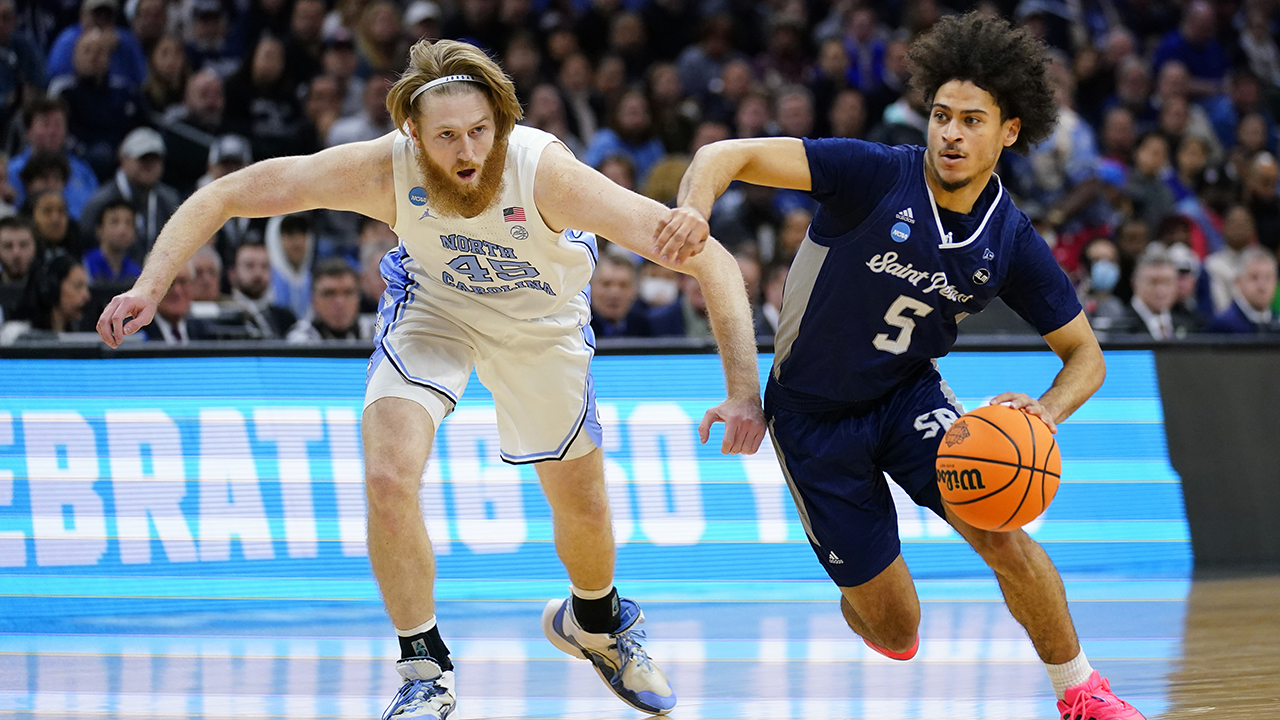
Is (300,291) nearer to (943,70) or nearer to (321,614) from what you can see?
(321,614)

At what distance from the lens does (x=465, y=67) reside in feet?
14.0

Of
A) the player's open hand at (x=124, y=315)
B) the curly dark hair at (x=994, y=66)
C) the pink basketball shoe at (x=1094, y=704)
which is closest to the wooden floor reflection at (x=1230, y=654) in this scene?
the pink basketball shoe at (x=1094, y=704)

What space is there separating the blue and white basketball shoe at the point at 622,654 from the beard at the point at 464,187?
1.68m

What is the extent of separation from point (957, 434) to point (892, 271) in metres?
0.57

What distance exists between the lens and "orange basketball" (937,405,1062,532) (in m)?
3.96

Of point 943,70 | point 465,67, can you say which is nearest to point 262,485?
point 465,67

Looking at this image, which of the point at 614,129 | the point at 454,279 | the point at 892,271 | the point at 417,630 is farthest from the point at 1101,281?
the point at 417,630

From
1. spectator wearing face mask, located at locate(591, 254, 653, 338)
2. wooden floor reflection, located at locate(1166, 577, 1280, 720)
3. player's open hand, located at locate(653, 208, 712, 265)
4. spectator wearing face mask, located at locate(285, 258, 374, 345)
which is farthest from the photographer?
spectator wearing face mask, located at locate(591, 254, 653, 338)

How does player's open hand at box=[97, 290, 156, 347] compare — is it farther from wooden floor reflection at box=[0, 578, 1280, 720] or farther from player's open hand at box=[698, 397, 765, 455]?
player's open hand at box=[698, 397, 765, 455]

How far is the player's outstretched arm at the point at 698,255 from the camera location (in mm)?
4133

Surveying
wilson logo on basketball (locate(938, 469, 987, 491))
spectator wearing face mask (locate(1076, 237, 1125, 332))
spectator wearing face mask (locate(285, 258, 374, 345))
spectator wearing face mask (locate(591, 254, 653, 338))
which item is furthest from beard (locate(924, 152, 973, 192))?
spectator wearing face mask (locate(1076, 237, 1125, 332))

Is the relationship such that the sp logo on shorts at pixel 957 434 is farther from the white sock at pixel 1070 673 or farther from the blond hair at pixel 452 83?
the blond hair at pixel 452 83

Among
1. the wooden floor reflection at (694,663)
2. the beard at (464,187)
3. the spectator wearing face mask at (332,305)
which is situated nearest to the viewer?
the beard at (464,187)

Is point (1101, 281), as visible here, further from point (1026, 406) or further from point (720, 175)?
point (720, 175)
